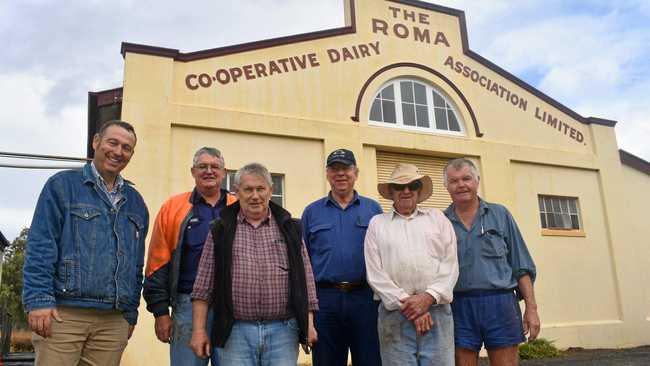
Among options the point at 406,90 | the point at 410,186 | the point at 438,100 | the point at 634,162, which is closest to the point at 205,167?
the point at 410,186

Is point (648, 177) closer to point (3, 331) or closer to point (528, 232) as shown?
point (528, 232)

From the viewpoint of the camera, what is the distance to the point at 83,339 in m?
3.29

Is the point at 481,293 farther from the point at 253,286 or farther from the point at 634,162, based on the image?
the point at 634,162

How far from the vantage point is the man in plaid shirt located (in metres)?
3.13

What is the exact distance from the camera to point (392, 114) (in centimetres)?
1108

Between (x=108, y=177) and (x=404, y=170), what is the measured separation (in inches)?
81.0

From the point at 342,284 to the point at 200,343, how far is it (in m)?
1.28

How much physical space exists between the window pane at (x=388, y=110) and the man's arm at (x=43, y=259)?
324 inches

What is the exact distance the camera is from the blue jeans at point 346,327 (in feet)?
13.2

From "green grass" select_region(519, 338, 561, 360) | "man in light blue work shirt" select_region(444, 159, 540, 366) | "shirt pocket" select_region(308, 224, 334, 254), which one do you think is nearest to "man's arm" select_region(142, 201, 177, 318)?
Answer: "shirt pocket" select_region(308, 224, 334, 254)

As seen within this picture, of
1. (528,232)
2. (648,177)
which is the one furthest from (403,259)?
(648,177)

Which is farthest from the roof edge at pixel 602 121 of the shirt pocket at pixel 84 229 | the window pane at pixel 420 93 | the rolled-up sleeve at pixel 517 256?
the shirt pocket at pixel 84 229

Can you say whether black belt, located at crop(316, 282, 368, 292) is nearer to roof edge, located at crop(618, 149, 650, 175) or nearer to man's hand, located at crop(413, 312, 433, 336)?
man's hand, located at crop(413, 312, 433, 336)

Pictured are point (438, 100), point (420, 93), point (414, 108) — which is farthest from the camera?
point (438, 100)
